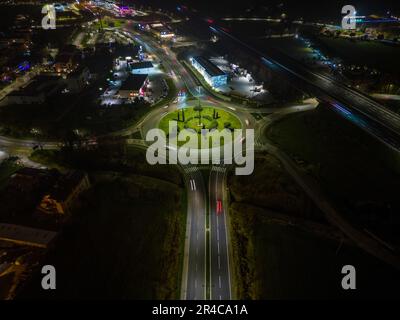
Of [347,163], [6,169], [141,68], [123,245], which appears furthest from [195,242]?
[141,68]

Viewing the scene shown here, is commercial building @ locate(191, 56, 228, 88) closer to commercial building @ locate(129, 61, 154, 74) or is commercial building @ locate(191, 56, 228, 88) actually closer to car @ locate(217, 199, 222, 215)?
commercial building @ locate(129, 61, 154, 74)

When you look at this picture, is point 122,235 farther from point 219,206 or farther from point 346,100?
point 346,100

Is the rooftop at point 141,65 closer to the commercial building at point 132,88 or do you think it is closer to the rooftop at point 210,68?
the commercial building at point 132,88

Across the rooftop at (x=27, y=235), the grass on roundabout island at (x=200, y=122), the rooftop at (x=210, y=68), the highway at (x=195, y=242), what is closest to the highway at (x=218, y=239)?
the highway at (x=195, y=242)
